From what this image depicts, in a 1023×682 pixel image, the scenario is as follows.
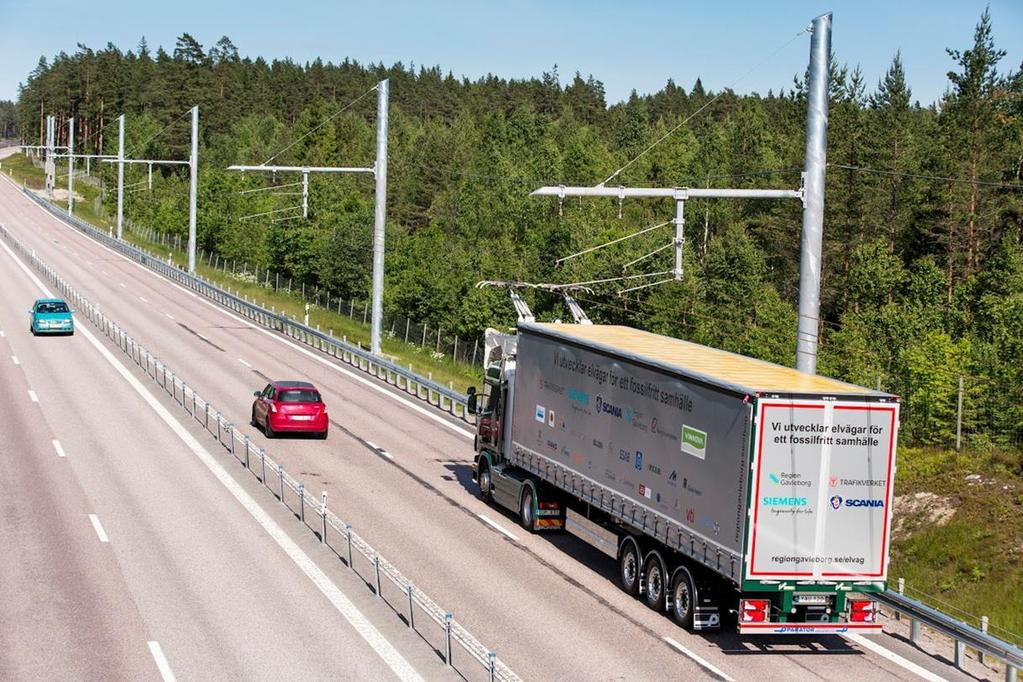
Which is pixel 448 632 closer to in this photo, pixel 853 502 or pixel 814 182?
pixel 853 502

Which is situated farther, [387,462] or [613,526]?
[387,462]

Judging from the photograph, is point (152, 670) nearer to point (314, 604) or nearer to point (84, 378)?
point (314, 604)

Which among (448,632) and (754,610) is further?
(754,610)

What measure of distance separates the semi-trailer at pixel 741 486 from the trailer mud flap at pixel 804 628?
0.02 m

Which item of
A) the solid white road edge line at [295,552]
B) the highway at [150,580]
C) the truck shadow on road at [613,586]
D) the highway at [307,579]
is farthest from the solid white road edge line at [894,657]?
the solid white road edge line at [295,552]

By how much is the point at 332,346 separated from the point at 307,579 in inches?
1455

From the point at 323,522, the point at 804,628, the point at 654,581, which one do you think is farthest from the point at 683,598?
the point at 323,522

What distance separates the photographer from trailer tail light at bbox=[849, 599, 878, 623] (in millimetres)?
20516

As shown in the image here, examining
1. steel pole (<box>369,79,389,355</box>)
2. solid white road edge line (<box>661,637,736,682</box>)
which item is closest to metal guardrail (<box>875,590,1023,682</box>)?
solid white road edge line (<box>661,637,736,682</box>)

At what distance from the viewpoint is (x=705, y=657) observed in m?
20.2

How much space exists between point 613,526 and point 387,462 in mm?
12606

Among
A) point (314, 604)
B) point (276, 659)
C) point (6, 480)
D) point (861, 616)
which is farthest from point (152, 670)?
point (6, 480)

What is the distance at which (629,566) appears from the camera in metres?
23.9

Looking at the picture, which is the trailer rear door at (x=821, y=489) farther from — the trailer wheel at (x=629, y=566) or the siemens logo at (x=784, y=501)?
the trailer wheel at (x=629, y=566)
